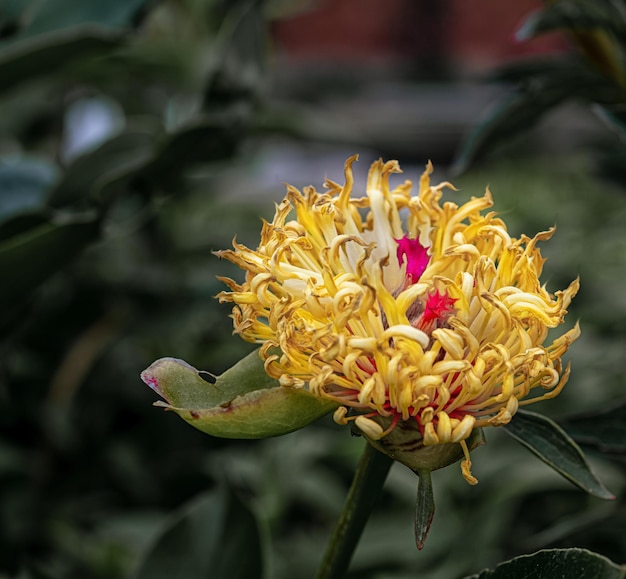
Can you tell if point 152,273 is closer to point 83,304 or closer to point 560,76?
point 83,304

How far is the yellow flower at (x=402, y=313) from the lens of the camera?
1.05 ft

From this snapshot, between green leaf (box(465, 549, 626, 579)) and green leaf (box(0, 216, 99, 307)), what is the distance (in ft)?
1.17

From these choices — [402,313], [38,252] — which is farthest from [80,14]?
[402,313]

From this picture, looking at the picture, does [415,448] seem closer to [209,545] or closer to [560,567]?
[560,567]

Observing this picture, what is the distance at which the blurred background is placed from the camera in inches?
22.7

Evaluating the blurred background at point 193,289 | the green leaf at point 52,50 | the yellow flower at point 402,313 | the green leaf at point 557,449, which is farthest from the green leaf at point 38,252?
the green leaf at point 557,449

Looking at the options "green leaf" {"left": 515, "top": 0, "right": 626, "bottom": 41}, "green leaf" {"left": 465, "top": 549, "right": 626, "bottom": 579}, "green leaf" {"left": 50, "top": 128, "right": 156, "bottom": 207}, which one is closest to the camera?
"green leaf" {"left": 465, "top": 549, "right": 626, "bottom": 579}

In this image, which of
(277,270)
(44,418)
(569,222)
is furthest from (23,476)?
(569,222)

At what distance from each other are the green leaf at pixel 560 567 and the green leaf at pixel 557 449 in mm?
25

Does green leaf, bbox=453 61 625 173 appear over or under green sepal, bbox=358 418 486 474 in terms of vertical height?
over

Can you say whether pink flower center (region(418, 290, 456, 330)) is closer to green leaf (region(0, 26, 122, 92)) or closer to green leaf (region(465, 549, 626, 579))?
green leaf (region(465, 549, 626, 579))

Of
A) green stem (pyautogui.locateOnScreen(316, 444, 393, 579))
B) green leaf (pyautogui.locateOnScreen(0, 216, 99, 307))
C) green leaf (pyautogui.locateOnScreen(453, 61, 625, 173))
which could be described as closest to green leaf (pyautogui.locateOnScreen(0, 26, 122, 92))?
green leaf (pyautogui.locateOnScreen(0, 216, 99, 307))

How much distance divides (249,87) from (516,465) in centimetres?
45

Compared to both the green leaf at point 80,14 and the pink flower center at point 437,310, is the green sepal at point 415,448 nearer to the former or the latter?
the pink flower center at point 437,310
